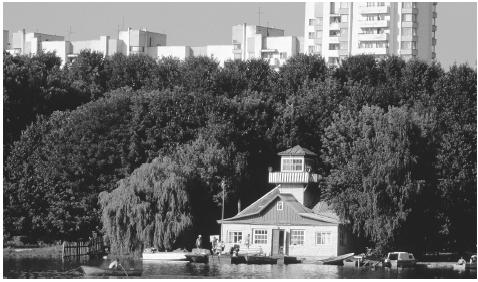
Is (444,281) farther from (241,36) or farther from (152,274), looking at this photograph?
(241,36)

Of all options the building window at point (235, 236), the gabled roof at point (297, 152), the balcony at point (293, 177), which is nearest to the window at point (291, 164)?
the gabled roof at point (297, 152)

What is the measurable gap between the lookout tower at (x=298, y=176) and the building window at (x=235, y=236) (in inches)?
148

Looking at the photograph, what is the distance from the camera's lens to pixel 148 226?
228ft

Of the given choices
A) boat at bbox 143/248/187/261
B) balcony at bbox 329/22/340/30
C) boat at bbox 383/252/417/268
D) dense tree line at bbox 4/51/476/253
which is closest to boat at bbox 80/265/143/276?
boat at bbox 143/248/187/261

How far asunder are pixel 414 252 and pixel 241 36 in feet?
347

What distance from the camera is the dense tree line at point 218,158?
224 ft

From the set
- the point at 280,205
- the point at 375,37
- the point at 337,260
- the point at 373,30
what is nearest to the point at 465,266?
the point at 337,260

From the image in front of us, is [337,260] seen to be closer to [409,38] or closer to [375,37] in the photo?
[409,38]

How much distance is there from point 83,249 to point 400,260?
18.2 meters

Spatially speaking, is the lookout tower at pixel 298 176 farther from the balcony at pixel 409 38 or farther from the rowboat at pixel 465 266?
the balcony at pixel 409 38

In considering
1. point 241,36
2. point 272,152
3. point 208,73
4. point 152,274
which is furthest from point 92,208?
point 241,36

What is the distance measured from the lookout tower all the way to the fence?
1001 centimetres

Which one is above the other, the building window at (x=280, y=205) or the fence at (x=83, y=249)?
the building window at (x=280, y=205)

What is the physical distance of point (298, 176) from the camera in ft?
241
